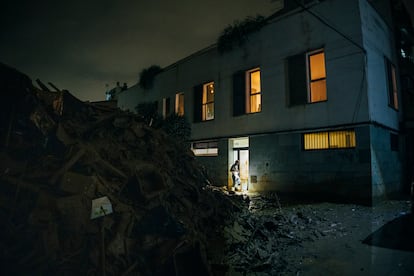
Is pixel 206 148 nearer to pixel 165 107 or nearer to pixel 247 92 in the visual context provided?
pixel 247 92

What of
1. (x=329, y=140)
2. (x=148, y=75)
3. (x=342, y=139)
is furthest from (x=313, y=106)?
(x=148, y=75)

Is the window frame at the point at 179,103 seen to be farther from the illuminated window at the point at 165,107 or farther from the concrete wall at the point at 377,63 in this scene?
the concrete wall at the point at 377,63

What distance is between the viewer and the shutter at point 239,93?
12.7 metres

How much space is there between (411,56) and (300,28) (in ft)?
27.1

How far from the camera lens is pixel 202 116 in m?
14.9

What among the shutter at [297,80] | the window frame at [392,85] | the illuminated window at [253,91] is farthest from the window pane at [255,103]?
the window frame at [392,85]

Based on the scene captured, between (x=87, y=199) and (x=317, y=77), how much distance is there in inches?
378

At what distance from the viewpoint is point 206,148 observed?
14.4 meters

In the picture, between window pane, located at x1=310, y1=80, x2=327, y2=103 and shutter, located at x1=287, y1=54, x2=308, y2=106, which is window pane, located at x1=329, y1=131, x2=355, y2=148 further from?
shutter, located at x1=287, y1=54, x2=308, y2=106

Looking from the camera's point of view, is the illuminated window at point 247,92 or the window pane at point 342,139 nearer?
the window pane at point 342,139

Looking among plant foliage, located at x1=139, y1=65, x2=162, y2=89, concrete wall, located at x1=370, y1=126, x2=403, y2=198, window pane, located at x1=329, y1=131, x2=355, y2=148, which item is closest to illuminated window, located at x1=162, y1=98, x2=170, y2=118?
plant foliage, located at x1=139, y1=65, x2=162, y2=89

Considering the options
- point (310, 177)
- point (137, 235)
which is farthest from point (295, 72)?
point (137, 235)

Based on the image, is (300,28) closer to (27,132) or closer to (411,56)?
(411,56)

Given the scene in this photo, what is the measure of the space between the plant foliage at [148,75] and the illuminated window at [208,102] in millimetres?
5531
